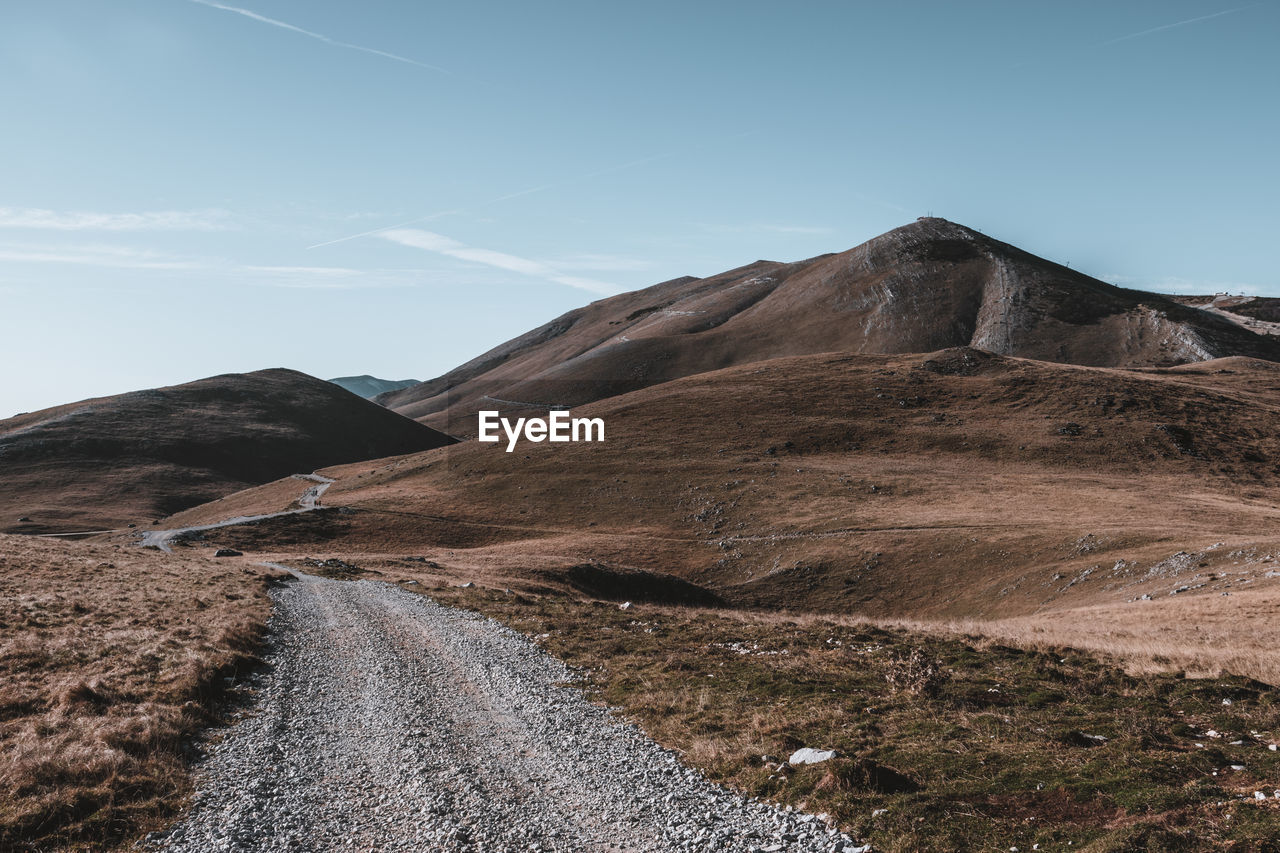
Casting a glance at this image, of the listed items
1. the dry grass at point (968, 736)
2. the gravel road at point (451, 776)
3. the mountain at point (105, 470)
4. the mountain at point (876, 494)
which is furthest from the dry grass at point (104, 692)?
the mountain at point (105, 470)

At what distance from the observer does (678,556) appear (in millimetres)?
66625

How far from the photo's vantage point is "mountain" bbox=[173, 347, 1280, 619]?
50.7m

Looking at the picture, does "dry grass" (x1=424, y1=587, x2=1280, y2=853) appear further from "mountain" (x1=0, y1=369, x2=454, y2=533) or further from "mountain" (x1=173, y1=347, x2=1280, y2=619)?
"mountain" (x1=0, y1=369, x2=454, y2=533)

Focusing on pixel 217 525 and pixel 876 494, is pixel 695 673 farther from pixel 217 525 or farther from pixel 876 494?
pixel 217 525

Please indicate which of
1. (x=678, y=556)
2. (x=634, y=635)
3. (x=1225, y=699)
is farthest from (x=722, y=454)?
(x=1225, y=699)

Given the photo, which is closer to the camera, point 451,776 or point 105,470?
point 451,776

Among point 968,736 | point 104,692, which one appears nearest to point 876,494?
point 968,736

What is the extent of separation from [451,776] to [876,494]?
66.7m

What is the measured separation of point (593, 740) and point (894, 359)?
131 metres

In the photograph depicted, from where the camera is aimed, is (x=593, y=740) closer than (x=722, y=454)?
Yes

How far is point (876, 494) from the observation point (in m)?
74.2

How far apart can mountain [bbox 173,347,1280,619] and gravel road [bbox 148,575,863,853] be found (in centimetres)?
2607

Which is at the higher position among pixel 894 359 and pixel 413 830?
pixel 894 359

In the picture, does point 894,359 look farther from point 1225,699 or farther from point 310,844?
point 310,844
